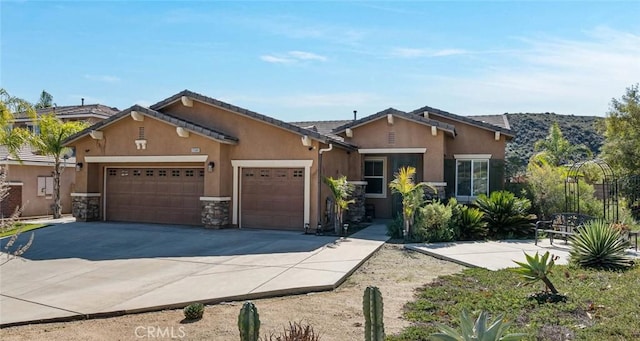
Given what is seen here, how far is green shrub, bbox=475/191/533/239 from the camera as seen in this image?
15273 mm

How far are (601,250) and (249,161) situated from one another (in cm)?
1114

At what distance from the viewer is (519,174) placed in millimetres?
19812

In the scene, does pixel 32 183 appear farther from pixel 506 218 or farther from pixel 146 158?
pixel 506 218

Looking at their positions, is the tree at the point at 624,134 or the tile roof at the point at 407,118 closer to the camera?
the tile roof at the point at 407,118

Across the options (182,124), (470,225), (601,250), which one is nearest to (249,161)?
(182,124)

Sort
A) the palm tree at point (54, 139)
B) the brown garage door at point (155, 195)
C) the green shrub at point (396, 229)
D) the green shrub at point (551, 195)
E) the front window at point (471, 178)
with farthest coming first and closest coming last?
the palm tree at point (54, 139) < the front window at point (471, 178) < the brown garage door at point (155, 195) < the green shrub at point (551, 195) < the green shrub at point (396, 229)

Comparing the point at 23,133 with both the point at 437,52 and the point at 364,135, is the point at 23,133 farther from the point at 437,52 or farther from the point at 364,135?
the point at 437,52

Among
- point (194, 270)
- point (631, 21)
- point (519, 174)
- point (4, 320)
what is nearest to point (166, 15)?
point (194, 270)

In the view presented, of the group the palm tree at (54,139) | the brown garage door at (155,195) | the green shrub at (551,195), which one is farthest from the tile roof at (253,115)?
the green shrub at (551,195)

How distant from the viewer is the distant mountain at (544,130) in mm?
45406

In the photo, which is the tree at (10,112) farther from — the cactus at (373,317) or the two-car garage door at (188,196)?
the cactus at (373,317)

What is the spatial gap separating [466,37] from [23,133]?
1573 centimetres

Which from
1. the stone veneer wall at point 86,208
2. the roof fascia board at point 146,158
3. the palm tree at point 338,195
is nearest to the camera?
the palm tree at point 338,195

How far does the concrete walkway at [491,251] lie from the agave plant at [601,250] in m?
0.79
